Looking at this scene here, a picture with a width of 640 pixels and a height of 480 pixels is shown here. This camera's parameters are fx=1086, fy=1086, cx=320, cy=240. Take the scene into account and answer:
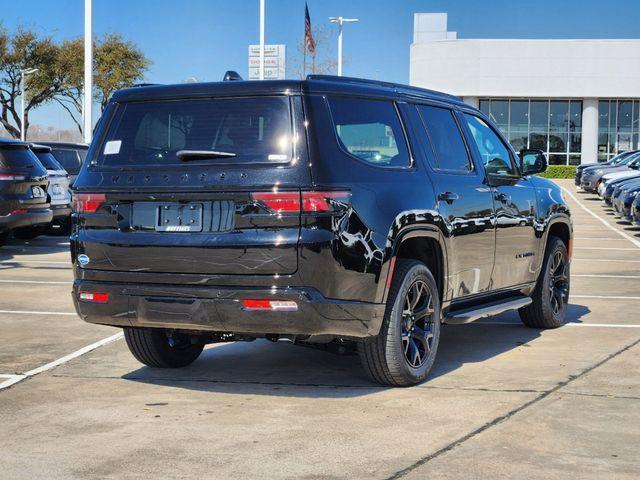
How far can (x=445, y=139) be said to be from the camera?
7641 mm

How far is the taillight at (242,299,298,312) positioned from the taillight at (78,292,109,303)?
94cm

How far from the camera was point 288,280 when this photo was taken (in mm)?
5992

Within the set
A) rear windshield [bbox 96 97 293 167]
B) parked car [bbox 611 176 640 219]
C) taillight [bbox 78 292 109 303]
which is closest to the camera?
rear windshield [bbox 96 97 293 167]

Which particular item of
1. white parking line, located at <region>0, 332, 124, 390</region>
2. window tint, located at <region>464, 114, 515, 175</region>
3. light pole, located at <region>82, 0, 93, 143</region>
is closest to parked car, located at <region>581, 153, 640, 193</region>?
light pole, located at <region>82, 0, 93, 143</region>

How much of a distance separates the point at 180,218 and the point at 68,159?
15.9 meters

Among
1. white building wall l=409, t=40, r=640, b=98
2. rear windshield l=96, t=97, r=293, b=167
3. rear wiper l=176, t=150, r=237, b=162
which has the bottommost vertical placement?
rear wiper l=176, t=150, r=237, b=162

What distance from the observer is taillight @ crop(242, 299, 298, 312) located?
19.6 feet

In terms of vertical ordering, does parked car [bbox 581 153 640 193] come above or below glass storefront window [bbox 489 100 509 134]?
below

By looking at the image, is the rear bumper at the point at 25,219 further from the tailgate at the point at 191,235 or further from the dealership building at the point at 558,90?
the dealership building at the point at 558,90

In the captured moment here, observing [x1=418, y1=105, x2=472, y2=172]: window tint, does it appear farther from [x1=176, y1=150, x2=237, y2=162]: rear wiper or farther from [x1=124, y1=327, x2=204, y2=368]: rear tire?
[x1=124, y1=327, x2=204, y2=368]: rear tire

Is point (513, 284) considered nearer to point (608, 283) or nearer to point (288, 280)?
point (288, 280)

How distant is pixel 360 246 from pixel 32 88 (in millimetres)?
68944

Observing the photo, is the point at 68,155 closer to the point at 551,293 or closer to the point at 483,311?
the point at 551,293

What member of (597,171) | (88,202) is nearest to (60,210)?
(88,202)
